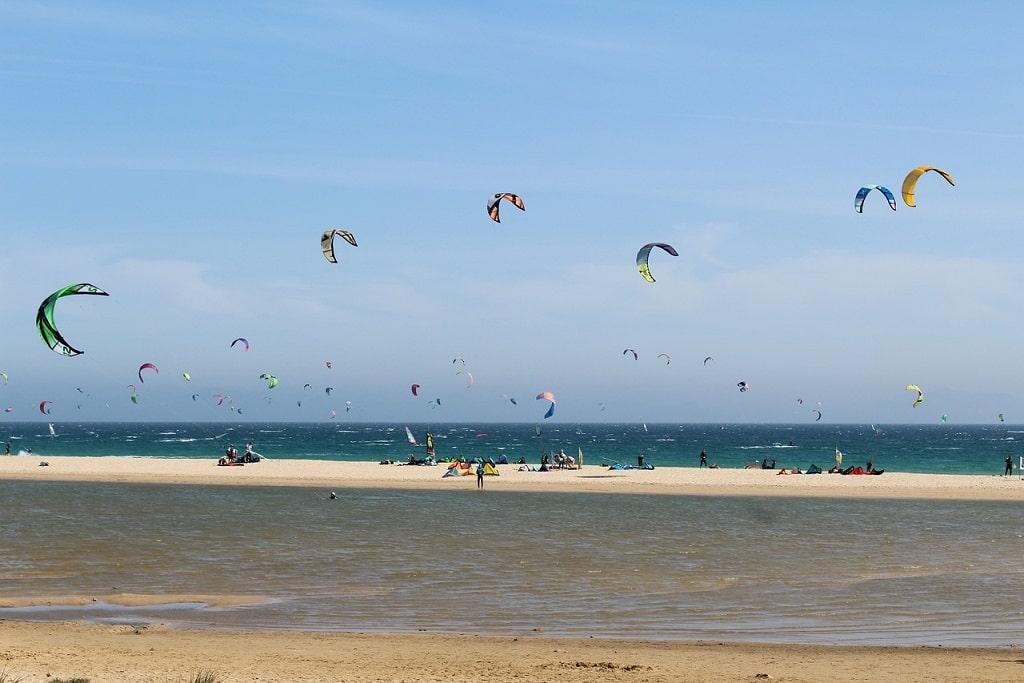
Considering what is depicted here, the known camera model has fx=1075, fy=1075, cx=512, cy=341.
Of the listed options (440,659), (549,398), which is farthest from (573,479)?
(440,659)

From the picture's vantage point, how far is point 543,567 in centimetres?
2083

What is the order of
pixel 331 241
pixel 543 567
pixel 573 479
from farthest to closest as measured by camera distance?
pixel 573 479 < pixel 331 241 < pixel 543 567

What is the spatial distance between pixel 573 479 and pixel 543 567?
27.6 meters

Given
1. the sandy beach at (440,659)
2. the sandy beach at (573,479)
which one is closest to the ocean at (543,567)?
the sandy beach at (440,659)

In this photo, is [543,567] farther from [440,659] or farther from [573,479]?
[573,479]

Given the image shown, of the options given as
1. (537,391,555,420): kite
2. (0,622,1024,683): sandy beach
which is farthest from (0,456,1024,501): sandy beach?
(0,622,1024,683): sandy beach

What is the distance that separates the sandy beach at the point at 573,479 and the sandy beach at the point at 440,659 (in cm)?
2990

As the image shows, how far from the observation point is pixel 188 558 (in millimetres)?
21719

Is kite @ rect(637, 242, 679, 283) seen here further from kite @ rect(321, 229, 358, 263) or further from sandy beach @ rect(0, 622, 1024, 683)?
sandy beach @ rect(0, 622, 1024, 683)

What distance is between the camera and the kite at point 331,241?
103 ft

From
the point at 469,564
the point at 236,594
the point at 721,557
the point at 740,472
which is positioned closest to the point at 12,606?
the point at 236,594

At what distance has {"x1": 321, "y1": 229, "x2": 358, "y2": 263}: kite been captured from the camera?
103ft

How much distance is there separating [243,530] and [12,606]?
1141cm

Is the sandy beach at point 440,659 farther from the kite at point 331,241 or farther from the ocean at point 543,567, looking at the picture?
the kite at point 331,241
